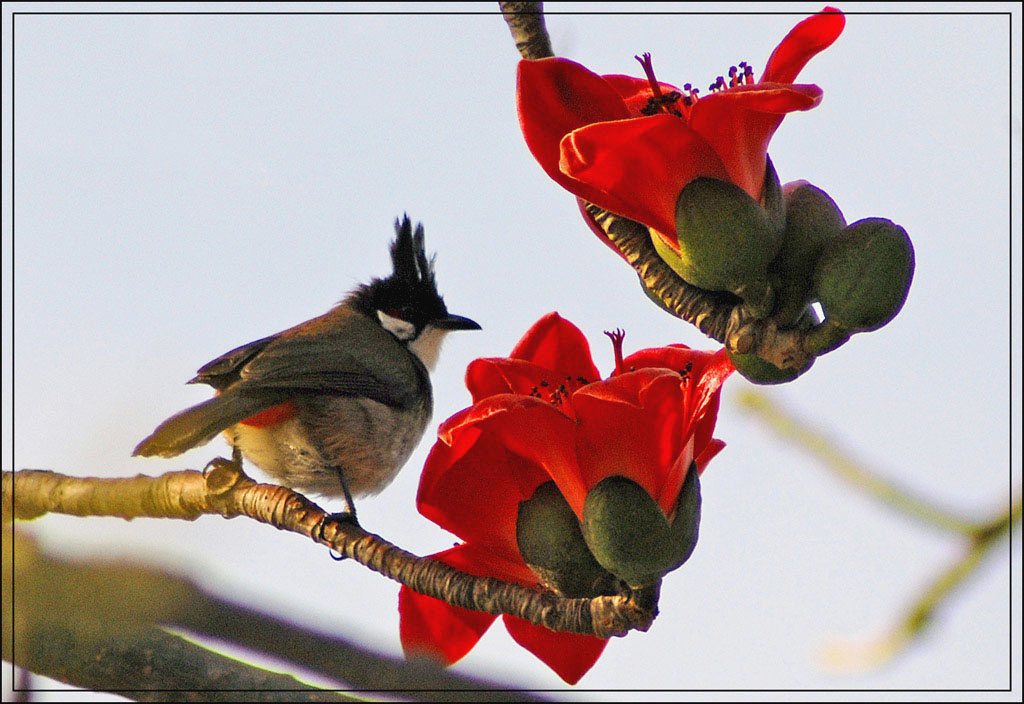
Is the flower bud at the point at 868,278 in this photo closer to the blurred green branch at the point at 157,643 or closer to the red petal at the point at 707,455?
the red petal at the point at 707,455

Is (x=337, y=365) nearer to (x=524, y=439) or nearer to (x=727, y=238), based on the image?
(x=524, y=439)

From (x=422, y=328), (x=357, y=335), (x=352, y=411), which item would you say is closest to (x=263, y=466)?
(x=352, y=411)

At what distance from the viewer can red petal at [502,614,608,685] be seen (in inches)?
63.9

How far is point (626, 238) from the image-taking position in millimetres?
1462

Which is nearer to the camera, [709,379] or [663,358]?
[709,379]

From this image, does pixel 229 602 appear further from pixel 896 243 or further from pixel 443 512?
pixel 896 243

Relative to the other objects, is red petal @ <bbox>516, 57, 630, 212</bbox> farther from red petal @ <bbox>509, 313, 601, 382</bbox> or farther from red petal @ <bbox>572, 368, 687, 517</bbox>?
red petal @ <bbox>509, 313, 601, 382</bbox>

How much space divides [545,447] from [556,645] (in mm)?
377

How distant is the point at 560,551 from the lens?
1.49m

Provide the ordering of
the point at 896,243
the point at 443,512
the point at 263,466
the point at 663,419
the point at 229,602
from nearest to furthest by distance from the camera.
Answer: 1. the point at 229,602
2. the point at 896,243
3. the point at 663,419
4. the point at 443,512
5. the point at 263,466

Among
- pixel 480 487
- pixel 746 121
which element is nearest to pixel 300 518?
pixel 480 487

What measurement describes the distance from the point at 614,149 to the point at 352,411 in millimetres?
2407

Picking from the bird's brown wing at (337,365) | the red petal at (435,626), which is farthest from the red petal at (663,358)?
the bird's brown wing at (337,365)

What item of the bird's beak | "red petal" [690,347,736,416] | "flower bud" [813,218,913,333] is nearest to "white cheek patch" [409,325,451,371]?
the bird's beak
